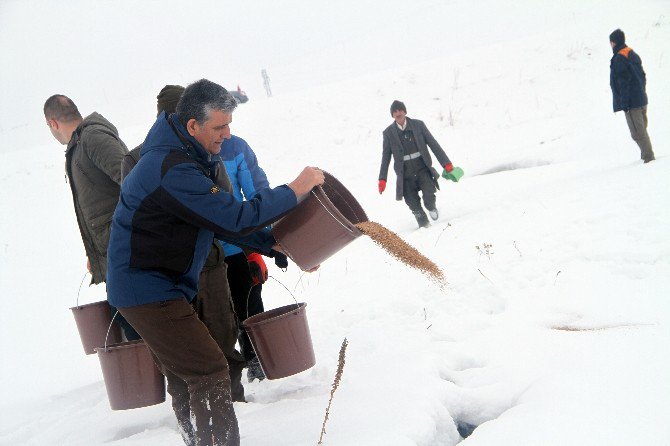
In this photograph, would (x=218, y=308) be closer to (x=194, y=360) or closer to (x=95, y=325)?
(x=194, y=360)

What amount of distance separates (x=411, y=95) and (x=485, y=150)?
173 inches

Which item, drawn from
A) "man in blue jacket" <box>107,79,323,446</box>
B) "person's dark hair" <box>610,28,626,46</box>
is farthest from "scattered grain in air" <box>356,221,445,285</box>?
"person's dark hair" <box>610,28,626,46</box>

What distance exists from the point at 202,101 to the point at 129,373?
1.37 meters

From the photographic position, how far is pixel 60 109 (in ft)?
10.4

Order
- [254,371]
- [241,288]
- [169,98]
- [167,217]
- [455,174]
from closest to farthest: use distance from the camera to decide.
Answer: [167,217] < [169,98] < [241,288] < [254,371] < [455,174]

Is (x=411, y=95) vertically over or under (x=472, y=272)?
over

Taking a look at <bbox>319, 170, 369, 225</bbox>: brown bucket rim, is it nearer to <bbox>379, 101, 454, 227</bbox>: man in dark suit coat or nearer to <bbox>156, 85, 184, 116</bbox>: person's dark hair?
<bbox>156, 85, 184, 116</bbox>: person's dark hair

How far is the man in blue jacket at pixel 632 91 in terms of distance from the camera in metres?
6.32

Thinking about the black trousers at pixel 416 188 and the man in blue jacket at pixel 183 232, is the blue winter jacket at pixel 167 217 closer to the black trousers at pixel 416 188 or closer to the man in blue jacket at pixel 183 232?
the man in blue jacket at pixel 183 232

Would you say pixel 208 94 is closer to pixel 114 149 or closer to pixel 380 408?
pixel 114 149

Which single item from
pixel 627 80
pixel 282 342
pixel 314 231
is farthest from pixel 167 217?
pixel 627 80

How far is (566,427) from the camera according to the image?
184 centimetres

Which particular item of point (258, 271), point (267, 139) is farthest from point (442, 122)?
point (258, 271)

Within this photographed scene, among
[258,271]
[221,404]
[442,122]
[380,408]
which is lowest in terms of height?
[380,408]
